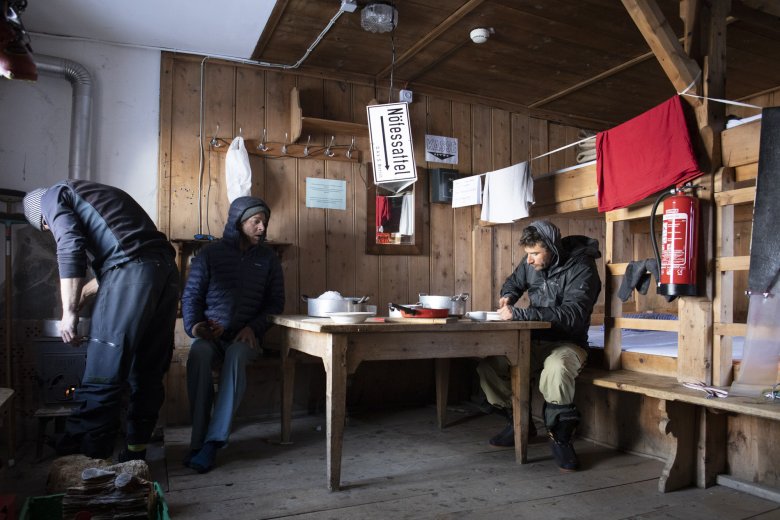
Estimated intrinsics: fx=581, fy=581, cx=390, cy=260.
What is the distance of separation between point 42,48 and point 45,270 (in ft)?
4.52

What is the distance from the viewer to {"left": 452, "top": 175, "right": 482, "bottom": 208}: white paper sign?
4383 millimetres

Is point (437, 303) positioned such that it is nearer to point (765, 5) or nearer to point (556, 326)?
point (556, 326)

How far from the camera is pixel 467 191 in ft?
14.6

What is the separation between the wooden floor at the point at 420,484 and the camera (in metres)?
2.36

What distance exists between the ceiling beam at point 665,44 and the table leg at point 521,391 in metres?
1.47

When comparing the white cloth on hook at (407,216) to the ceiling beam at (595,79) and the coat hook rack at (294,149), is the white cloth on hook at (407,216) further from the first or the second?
the ceiling beam at (595,79)

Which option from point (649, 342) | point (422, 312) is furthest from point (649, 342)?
point (422, 312)

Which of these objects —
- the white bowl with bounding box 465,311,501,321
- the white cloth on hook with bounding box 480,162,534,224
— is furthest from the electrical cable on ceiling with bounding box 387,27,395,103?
the white bowl with bounding box 465,311,501,321

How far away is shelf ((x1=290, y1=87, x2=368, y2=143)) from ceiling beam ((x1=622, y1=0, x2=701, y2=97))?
200cm

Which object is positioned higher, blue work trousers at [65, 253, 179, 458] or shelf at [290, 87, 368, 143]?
shelf at [290, 87, 368, 143]

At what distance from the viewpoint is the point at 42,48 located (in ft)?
11.8

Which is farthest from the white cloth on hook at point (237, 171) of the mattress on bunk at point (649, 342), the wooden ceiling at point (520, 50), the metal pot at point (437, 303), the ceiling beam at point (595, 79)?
the ceiling beam at point (595, 79)

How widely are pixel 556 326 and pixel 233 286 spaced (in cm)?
180

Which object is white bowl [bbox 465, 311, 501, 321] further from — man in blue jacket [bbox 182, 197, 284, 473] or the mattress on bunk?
man in blue jacket [bbox 182, 197, 284, 473]
